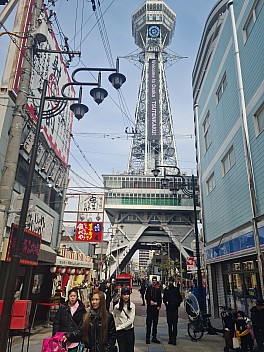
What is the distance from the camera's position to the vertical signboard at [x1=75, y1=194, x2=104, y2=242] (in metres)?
15.4

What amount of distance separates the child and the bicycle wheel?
2068 millimetres

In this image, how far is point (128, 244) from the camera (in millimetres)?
68688

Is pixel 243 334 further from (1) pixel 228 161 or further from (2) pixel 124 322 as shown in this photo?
(1) pixel 228 161

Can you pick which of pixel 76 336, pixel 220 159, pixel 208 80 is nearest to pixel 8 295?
pixel 76 336

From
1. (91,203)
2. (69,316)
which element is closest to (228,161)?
(91,203)

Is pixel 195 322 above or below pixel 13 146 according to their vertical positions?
below

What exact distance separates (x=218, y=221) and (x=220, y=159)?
3005 millimetres

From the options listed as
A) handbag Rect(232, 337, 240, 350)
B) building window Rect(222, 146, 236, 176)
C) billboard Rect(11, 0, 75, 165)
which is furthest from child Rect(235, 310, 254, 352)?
billboard Rect(11, 0, 75, 165)

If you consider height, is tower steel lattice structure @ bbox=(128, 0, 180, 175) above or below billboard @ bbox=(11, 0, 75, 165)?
above

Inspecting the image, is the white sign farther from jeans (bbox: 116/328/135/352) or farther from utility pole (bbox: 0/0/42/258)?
jeans (bbox: 116/328/135/352)

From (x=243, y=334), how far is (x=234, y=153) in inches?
257

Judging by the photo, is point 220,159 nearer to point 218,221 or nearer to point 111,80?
point 218,221

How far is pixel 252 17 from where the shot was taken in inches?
375

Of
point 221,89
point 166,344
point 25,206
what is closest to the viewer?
point 25,206
